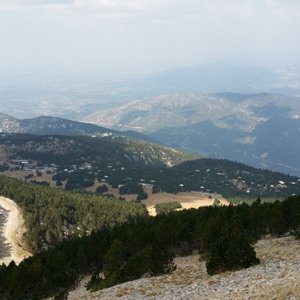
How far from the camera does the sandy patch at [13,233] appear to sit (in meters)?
111

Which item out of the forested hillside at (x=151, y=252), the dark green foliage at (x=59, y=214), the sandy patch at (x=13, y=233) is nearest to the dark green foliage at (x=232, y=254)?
the forested hillside at (x=151, y=252)

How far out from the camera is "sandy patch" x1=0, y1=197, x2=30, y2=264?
111 metres

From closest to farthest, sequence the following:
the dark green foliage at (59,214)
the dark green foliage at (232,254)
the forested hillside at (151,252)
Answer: the dark green foliage at (232,254)
the forested hillside at (151,252)
the dark green foliage at (59,214)

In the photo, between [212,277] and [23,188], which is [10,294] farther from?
[23,188]

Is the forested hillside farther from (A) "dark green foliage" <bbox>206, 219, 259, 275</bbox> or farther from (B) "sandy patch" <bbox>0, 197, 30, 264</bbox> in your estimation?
(B) "sandy patch" <bbox>0, 197, 30, 264</bbox>

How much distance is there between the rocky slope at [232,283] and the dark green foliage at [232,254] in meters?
0.99

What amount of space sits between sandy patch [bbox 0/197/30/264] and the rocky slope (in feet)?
237

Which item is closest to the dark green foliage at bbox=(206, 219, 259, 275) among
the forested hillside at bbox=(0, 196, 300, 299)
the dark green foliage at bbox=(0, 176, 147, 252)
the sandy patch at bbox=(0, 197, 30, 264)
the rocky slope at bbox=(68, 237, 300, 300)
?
Result: the forested hillside at bbox=(0, 196, 300, 299)

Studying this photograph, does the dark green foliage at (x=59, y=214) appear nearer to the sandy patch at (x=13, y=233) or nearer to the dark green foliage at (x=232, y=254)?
the sandy patch at (x=13, y=233)

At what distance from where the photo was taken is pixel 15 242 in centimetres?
12362

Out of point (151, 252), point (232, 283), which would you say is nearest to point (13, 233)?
point (151, 252)

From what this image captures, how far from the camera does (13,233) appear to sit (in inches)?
5148

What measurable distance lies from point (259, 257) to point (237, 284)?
26.7 feet

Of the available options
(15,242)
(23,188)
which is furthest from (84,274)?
(23,188)
